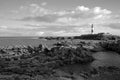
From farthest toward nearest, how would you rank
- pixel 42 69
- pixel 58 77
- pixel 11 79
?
pixel 42 69, pixel 58 77, pixel 11 79

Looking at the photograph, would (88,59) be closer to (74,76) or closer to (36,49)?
(74,76)

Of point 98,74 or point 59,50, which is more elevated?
point 59,50

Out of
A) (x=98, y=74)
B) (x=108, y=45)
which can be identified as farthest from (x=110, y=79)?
(x=108, y=45)

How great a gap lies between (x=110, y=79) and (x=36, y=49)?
96.6 ft

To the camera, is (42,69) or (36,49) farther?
(36,49)

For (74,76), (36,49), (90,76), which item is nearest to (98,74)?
(90,76)

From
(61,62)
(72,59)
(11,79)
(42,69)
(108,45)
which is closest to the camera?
(11,79)

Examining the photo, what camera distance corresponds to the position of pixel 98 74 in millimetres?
24344

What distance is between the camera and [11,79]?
21031mm

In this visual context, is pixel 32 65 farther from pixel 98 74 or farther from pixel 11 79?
pixel 98 74

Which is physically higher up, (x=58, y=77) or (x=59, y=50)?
(x=59, y=50)

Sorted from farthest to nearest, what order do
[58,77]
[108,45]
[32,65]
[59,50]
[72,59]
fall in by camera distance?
1. [108,45]
2. [59,50]
3. [72,59]
4. [32,65]
5. [58,77]

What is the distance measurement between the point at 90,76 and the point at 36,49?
87.0 feet

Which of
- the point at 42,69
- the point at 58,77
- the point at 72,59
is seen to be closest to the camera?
the point at 58,77
